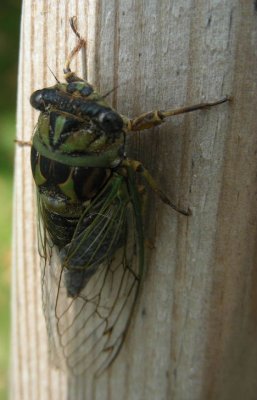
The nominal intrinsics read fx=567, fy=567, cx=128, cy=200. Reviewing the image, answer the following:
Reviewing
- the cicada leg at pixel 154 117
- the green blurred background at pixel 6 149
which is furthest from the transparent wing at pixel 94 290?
the green blurred background at pixel 6 149

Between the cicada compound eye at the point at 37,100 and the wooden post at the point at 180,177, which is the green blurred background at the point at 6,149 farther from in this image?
the cicada compound eye at the point at 37,100

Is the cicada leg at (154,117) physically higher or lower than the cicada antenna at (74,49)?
lower

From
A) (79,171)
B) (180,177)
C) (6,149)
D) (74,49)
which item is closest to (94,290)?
(79,171)

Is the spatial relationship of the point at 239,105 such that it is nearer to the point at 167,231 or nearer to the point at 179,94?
the point at 179,94

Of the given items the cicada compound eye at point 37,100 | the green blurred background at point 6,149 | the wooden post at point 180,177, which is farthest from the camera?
the green blurred background at point 6,149

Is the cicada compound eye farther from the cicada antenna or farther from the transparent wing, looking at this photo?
the transparent wing

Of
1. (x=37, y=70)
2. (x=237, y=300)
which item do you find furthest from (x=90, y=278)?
(x=37, y=70)

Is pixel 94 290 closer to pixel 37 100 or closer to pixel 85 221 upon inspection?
pixel 85 221
